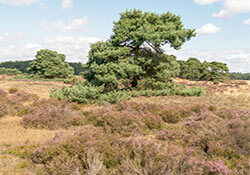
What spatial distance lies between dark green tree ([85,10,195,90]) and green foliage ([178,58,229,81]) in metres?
36.9

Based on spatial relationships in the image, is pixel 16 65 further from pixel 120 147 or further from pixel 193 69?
pixel 120 147

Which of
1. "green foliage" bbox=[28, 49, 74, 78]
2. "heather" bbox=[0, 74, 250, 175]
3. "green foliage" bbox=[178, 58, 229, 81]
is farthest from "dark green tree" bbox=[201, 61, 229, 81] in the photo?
"heather" bbox=[0, 74, 250, 175]

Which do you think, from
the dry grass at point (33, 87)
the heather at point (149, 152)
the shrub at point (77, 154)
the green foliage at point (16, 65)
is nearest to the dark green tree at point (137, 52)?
the dry grass at point (33, 87)

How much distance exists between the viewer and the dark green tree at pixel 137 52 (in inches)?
694

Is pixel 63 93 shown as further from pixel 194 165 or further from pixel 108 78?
pixel 194 165

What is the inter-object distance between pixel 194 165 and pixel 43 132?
6.70m

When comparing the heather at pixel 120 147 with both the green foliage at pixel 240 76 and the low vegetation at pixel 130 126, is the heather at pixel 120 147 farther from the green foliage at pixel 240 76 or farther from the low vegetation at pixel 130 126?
the green foliage at pixel 240 76

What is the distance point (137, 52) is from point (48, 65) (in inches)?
1117

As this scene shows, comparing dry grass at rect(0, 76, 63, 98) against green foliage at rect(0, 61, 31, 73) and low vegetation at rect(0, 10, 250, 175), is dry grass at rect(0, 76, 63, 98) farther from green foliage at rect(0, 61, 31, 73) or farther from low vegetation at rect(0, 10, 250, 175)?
green foliage at rect(0, 61, 31, 73)

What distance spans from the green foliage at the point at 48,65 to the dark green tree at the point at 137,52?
2595 centimetres

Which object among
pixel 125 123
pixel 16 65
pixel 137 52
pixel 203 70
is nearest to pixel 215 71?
pixel 203 70

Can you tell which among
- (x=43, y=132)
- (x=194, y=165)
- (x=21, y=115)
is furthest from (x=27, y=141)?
(x=194, y=165)

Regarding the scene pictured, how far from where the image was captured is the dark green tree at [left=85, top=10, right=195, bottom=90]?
1762 centimetres

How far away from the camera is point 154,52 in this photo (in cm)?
2072
